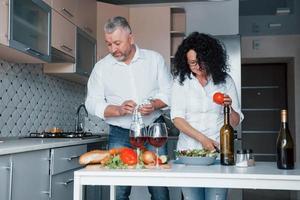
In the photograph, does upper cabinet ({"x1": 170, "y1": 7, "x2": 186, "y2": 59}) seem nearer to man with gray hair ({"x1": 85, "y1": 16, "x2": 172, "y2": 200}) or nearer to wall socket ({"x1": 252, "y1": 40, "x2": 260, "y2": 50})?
wall socket ({"x1": 252, "y1": 40, "x2": 260, "y2": 50})

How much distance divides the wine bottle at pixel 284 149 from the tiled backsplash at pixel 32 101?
176cm

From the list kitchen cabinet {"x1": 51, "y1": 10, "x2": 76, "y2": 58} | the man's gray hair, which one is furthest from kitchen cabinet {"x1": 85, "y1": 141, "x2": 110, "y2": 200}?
the man's gray hair

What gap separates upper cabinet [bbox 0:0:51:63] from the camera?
6.77 feet

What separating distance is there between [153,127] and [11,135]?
1538mm

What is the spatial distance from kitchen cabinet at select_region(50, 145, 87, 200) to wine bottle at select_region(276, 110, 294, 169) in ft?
4.04

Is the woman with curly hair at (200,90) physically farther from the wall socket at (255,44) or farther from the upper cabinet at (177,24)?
the wall socket at (255,44)

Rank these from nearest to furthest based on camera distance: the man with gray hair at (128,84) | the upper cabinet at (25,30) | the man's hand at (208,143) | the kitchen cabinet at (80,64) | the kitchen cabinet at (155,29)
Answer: the man's hand at (208,143) < the upper cabinet at (25,30) < the man with gray hair at (128,84) < the kitchen cabinet at (80,64) < the kitchen cabinet at (155,29)

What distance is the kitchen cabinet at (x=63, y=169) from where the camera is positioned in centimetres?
220

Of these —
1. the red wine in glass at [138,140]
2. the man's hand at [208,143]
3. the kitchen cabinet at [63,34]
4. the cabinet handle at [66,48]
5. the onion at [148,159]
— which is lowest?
the onion at [148,159]

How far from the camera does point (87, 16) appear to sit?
361cm

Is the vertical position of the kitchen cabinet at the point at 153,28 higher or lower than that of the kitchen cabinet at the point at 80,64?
higher

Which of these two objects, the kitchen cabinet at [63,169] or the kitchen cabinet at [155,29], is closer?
the kitchen cabinet at [63,169]

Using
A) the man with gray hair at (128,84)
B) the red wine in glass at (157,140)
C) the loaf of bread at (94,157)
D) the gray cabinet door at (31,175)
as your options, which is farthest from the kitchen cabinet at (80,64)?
the red wine in glass at (157,140)

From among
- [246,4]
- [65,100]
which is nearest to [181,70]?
[65,100]
